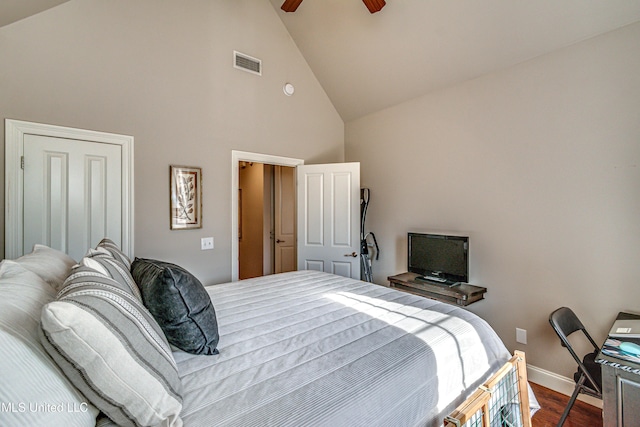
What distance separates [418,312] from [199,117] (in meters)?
2.77

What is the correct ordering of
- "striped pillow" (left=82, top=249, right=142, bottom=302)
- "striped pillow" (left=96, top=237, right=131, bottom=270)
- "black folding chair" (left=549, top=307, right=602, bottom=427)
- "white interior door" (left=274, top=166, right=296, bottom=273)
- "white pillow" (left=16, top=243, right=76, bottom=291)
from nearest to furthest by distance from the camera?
"striped pillow" (left=82, top=249, right=142, bottom=302) → "white pillow" (left=16, top=243, right=76, bottom=291) → "striped pillow" (left=96, top=237, right=131, bottom=270) → "black folding chair" (left=549, top=307, right=602, bottom=427) → "white interior door" (left=274, top=166, right=296, bottom=273)

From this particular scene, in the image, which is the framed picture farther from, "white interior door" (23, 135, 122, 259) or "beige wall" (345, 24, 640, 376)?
"beige wall" (345, 24, 640, 376)

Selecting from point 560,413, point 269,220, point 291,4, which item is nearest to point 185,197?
point 291,4

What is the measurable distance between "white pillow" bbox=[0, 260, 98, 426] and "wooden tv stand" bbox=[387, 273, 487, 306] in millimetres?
2581

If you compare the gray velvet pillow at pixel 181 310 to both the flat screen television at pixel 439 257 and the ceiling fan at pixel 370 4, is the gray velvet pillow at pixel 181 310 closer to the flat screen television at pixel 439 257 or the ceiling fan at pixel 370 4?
the flat screen television at pixel 439 257

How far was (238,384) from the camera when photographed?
984mm

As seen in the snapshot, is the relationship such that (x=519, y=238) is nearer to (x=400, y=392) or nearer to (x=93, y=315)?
(x=400, y=392)

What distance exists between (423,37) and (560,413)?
342 centimetres

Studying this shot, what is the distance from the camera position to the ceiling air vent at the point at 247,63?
3205 millimetres

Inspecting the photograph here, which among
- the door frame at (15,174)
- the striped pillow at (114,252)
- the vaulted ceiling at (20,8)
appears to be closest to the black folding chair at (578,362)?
the striped pillow at (114,252)

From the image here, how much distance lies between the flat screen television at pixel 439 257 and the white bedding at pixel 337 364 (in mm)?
1114

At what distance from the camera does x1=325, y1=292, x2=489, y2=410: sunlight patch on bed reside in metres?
1.24

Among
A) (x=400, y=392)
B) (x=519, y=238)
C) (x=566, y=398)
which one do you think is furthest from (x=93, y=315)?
(x=566, y=398)

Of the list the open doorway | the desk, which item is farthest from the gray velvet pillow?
the open doorway
